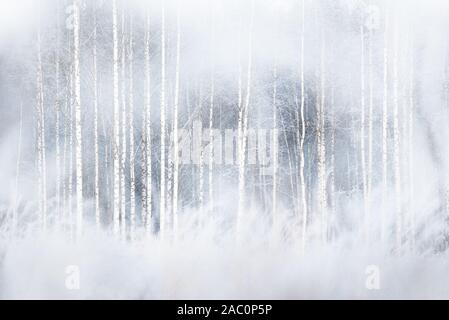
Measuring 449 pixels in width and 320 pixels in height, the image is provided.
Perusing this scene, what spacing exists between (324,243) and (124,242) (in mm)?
1149

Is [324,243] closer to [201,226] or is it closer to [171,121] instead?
[201,226]

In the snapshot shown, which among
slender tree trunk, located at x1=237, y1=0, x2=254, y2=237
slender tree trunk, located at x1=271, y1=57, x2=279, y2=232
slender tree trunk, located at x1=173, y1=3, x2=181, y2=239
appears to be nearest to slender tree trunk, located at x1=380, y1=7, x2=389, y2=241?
slender tree trunk, located at x1=271, y1=57, x2=279, y2=232

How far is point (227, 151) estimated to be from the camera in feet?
7.30

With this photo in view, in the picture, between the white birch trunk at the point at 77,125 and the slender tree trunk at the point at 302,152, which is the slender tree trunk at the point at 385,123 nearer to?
the slender tree trunk at the point at 302,152

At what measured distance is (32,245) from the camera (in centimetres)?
221

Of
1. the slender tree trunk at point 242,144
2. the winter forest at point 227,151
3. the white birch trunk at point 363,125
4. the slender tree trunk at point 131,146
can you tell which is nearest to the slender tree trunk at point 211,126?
the winter forest at point 227,151

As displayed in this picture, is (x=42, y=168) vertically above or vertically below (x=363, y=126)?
below

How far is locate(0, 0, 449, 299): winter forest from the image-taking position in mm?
2213

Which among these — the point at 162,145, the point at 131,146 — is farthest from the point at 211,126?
the point at 131,146

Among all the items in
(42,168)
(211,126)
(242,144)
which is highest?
(211,126)

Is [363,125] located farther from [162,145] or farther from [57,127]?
[57,127]

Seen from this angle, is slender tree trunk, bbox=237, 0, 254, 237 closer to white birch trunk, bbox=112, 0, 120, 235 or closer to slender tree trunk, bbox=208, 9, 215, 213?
slender tree trunk, bbox=208, 9, 215, 213

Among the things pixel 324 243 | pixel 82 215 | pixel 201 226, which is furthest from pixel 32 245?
pixel 324 243

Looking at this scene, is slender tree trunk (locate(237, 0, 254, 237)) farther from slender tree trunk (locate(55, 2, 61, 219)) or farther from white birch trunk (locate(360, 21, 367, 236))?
slender tree trunk (locate(55, 2, 61, 219))
